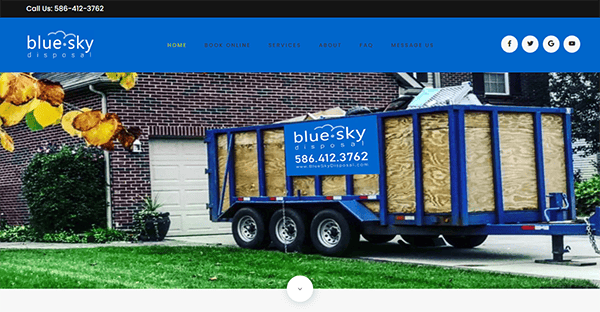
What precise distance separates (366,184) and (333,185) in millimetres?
464

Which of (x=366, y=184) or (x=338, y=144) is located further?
(x=366, y=184)

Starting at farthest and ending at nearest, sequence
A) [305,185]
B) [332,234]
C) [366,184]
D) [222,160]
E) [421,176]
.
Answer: [222,160], [305,185], [332,234], [366,184], [421,176]

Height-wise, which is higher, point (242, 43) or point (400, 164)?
point (242, 43)

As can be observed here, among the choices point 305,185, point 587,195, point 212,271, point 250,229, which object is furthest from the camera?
point 587,195

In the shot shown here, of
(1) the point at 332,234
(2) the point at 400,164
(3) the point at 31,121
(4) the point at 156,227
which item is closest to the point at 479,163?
(2) the point at 400,164

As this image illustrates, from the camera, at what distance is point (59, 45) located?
133 inches

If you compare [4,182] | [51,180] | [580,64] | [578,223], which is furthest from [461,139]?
[4,182]

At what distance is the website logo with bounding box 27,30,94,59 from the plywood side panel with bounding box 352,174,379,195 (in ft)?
20.9

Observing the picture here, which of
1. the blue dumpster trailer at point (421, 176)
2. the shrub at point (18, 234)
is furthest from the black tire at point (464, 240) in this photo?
the shrub at point (18, 234)

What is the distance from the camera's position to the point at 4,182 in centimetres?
1456

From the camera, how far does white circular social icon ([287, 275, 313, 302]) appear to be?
3.28m

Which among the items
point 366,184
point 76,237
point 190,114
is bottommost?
point 76,237

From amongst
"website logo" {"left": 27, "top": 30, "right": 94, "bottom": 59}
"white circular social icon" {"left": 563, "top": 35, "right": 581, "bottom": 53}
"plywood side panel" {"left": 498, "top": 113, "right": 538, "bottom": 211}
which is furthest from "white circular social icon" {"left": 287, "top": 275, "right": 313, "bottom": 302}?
"plywood side panel" {"left": 498, "top": 113, "right": 538, "bottom": 211}
